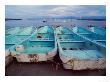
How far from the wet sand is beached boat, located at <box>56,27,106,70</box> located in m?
0.05

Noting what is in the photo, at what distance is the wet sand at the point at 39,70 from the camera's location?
5.18 ft

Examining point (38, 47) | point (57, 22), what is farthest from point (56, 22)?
point (38, 47)

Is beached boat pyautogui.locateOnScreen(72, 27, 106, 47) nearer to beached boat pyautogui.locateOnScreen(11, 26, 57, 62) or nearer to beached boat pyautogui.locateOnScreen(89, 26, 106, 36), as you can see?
beached boat pyautogui.locateOnScreen(89, 26, 106, 36)

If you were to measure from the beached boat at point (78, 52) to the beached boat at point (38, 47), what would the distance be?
0.07 meters

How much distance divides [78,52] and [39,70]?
0.35 meters

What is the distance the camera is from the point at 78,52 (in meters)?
1.64

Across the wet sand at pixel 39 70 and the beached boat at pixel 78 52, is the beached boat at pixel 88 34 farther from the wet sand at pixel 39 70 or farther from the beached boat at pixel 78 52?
the wet sand at pixel 39 70

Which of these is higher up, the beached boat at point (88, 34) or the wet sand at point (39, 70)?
the beached boat at point (88, 34)

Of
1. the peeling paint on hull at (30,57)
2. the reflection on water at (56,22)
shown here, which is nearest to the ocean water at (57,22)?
the reflection on water at (56,22)

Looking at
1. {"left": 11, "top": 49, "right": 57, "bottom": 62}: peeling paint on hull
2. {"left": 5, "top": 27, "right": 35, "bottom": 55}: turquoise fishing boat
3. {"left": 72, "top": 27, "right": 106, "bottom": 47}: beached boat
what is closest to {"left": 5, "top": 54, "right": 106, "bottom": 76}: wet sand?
{"left": 11, "top": 49, "right": 57, "bottom": 62}: peeling paint on hull

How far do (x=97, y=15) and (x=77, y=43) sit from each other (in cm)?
29

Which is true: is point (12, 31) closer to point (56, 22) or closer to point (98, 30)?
point (56, 22)

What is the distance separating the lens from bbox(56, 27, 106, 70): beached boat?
1.55m
